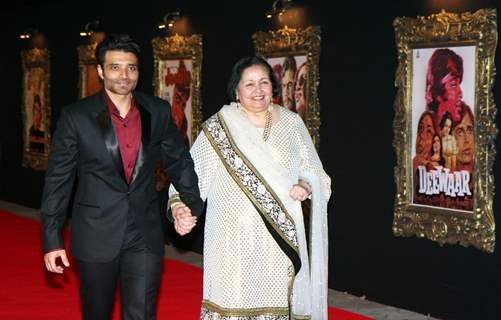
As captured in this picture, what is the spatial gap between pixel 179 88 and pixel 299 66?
2.20 metres

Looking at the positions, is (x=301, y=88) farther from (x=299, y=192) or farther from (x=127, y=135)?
(x=127, y=135)

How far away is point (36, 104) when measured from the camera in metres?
13.2

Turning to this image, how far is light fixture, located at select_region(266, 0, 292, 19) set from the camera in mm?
7984

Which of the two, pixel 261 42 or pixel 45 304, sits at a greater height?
pixel 261 42

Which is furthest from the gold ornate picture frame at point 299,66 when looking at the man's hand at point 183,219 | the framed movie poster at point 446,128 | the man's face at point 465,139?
the man's hand at point 183,219

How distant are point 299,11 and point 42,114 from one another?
6052 millimetres

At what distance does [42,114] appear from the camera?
1302cm

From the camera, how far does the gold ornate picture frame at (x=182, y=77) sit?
9453 millimetres

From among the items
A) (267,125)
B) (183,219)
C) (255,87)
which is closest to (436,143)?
(267,125)

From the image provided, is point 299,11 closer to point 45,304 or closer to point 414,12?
point 414,12

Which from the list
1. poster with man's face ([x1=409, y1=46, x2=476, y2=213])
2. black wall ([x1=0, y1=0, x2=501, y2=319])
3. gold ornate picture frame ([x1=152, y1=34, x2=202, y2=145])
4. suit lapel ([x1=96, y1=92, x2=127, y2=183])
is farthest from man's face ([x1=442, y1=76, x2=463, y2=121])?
gold ornate picture frame ([x1=152, y1=34, x2=202, y2=145])

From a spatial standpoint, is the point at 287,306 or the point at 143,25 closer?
the point at 287,306

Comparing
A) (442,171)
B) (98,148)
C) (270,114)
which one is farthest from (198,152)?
(442,171)

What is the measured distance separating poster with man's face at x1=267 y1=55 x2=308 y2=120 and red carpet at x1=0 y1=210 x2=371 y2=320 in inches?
64.8
